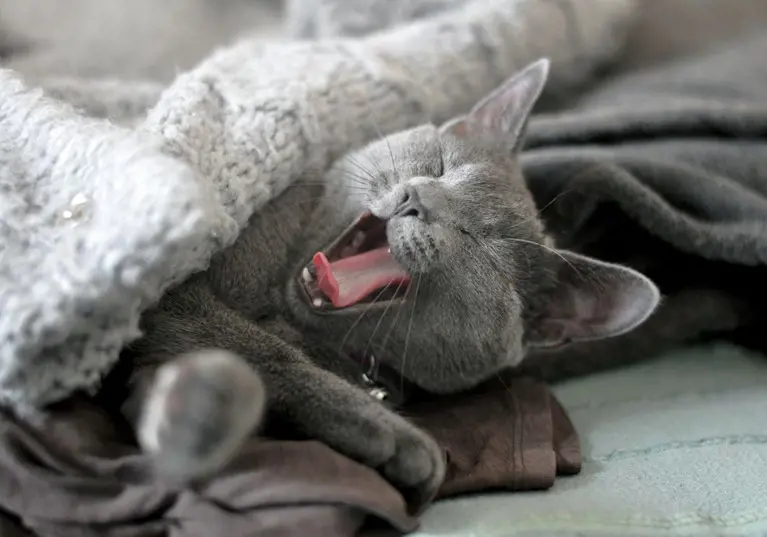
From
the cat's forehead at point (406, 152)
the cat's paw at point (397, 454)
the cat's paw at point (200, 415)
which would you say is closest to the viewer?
the cat's paw at point (200, 415)

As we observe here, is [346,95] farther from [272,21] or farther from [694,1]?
[694,1]

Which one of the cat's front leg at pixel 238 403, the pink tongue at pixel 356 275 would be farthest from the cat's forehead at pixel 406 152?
the cat's front leg at pixel 238 403

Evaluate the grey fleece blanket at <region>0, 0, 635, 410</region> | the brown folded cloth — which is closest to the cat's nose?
the grey fleece blanket at <region>0, 0, 635, 410</region>

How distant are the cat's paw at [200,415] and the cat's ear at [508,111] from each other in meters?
0.58

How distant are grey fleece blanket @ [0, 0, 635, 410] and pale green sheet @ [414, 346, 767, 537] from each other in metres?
0.36

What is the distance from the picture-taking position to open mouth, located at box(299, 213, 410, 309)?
83cm

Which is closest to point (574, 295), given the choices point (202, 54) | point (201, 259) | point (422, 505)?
point (422, 505)

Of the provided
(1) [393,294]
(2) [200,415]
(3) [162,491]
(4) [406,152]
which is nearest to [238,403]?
(2) [200,415]

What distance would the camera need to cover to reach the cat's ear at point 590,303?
Answer: 0.89 m

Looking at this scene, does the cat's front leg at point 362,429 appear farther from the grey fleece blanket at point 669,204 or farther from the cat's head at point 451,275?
the grey fleece blanket at point 669,204

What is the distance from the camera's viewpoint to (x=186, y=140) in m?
0.82

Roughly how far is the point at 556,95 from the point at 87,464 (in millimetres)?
1061

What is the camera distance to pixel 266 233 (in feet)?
2.92

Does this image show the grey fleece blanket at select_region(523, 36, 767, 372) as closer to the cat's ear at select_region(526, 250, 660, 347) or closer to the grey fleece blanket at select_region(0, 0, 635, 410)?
the cat's ear at select_region(526, 250, 660, 347)
